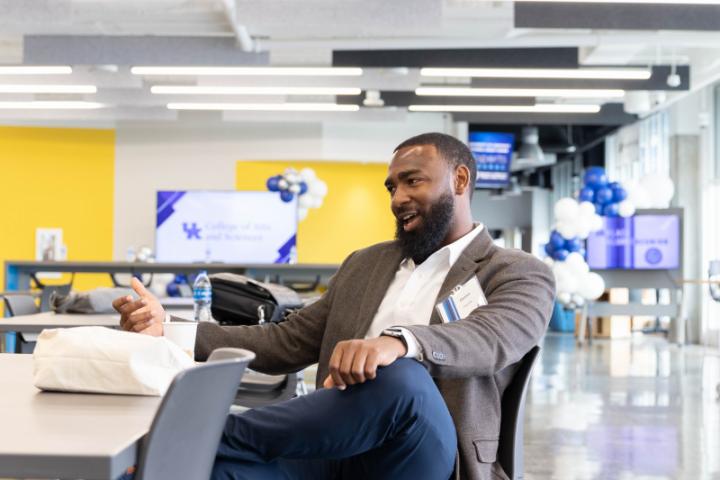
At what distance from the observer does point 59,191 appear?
15.4 m

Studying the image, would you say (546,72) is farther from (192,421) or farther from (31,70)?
(192,421)

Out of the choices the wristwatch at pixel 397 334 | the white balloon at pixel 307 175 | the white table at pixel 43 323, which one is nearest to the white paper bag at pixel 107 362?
the wristwatch at pixel 397 334

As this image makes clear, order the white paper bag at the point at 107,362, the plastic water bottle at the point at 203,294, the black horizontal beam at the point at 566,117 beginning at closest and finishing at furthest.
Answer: the white paper bag at the point at 107,362, the plastic water bottle at the point at 203,294, the black horizontal beam at the point at 566,117

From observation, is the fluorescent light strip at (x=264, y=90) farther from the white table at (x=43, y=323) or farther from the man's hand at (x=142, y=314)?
the man's hand at (x=142, y=314)

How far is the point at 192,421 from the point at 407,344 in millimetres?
486

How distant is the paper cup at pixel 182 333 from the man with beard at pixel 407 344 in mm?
18

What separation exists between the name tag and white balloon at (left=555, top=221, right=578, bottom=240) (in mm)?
10665

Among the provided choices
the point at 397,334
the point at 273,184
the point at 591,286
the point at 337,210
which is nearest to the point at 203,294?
the point at 397,334

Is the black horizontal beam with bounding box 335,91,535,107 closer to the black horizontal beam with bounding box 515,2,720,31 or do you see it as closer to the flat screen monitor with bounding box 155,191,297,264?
the flat screen monitor with bounding box 155,191,297,264

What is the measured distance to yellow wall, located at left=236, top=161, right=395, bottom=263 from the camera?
15609mm

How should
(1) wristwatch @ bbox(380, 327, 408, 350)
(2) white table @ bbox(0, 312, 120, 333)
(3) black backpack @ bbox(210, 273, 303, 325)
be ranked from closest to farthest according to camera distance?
(1) wristwatch @ bbox(380, 327, 408, 350) → (2) white table @ bbox(0, 312, 120, 333) → (3) black backpack @ bbox(210, 273, 303, 325)

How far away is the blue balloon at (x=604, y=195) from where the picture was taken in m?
12.4

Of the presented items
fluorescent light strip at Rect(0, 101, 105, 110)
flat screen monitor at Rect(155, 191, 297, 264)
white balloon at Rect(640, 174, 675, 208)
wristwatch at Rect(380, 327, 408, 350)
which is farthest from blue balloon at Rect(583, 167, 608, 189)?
wristwatch at Rect(380, 327, 408, 350)

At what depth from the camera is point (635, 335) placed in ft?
50.7
